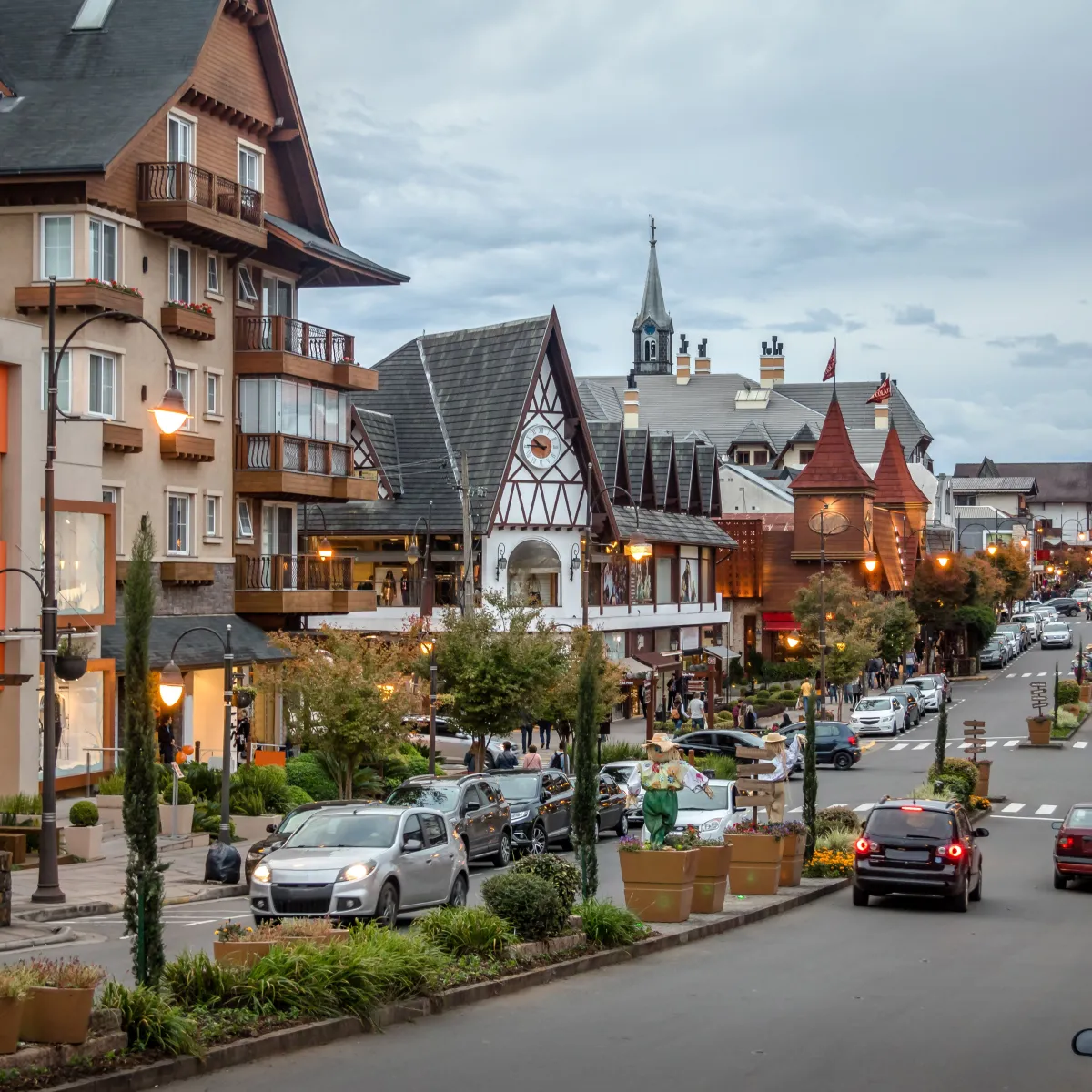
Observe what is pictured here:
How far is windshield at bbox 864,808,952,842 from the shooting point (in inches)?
957

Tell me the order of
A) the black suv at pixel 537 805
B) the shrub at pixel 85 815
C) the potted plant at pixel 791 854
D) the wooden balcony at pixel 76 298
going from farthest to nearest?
the wooden balcony at pixel 76 298 < the black suv at pixel 537 805 < the shrub at pixel 85 815 < the potted plant at pixel 791 854

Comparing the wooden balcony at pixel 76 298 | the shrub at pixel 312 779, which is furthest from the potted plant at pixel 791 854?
the wooden balcony at pixel 76 298

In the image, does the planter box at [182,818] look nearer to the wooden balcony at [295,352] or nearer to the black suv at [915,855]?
the black suv at [915,855]

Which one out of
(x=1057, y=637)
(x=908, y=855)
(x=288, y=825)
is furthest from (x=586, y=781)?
(x=1057, y=637)

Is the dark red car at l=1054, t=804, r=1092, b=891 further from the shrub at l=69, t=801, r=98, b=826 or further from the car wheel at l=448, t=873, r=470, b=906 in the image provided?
the shrub at l=69, t=801, r=98, b=826

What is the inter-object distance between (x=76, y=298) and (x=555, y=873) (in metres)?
25.2

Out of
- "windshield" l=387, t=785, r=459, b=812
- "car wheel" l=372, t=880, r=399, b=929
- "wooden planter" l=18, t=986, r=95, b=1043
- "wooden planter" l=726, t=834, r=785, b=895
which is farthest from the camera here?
"windshield" l=387, t=785, r=459, b=812

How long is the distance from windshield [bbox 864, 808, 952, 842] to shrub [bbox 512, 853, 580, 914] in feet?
→ 27.2

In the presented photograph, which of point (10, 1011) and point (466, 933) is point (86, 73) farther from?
point (10, 1011)

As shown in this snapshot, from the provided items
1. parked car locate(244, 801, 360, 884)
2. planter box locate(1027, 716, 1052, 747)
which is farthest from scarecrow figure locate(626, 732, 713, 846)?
planter box locate(1027, 716, 1052, 747)

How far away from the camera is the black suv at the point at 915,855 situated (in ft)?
78.9

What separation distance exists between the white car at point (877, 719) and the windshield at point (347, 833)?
153ft

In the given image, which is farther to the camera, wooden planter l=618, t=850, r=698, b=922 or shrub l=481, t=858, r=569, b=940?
wooden planter l=618, t=850, r=698, b=922

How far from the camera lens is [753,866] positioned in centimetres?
2434
